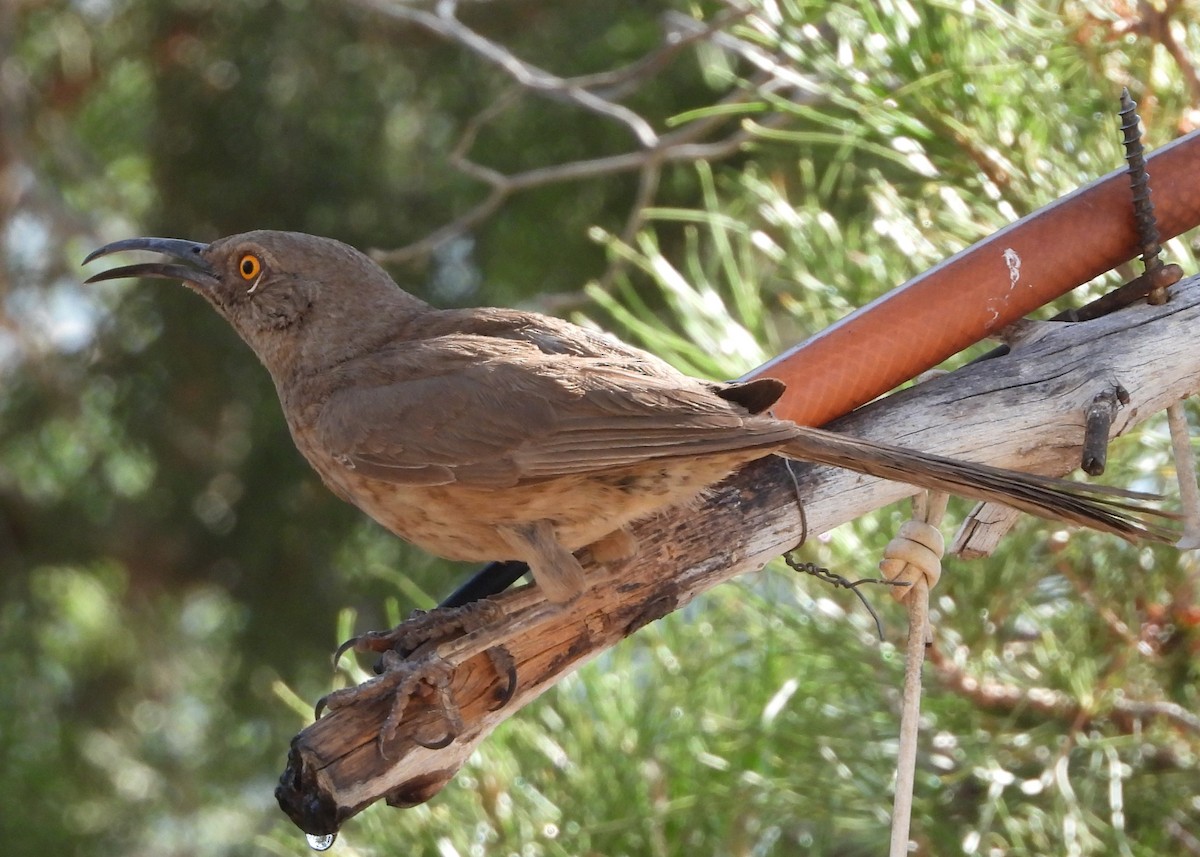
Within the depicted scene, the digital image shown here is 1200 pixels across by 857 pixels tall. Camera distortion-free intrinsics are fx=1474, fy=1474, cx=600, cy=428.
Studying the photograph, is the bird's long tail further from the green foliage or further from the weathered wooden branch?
the green foliage

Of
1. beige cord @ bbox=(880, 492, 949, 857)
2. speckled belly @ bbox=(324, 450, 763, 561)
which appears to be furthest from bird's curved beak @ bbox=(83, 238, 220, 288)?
beige cord @ bbox=(880, 492, 949, 857)

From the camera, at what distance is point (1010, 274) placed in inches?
78.4

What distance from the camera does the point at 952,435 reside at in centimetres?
200

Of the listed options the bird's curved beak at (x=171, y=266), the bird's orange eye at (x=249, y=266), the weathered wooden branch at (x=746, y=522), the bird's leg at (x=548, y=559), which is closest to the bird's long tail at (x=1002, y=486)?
the weathered wooden branch at (x=746, y=522)

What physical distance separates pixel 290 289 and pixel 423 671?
3.14 ft

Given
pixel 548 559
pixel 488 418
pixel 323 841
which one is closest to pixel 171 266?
pixel 488 418

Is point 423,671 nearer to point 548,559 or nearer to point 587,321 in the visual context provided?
point 548,559

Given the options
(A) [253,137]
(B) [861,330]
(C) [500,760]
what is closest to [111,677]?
(A) [253,137]

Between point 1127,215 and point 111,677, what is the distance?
14.2 ft

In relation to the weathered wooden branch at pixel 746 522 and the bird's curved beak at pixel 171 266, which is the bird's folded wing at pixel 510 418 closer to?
the weathered wooden branch at pixel 746 522

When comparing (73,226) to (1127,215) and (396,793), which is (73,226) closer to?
(396,793)

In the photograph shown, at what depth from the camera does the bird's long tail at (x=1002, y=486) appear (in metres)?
1.77

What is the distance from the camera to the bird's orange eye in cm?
271

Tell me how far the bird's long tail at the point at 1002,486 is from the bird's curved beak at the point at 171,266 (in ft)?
4.32
